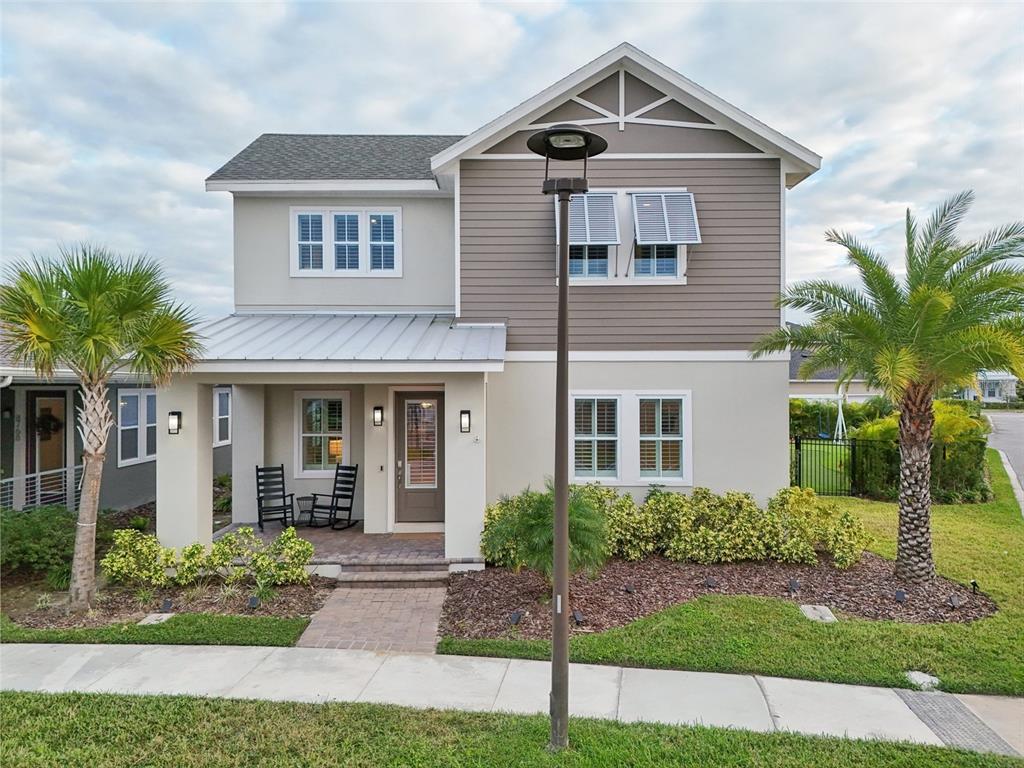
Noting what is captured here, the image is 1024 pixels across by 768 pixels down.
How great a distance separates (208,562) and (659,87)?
9.99m

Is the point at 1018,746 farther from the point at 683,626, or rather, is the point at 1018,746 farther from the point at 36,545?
the point at 36,545

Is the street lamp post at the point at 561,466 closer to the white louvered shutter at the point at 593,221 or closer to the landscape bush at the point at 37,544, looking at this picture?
the white louvered shutter at the point at 593,221

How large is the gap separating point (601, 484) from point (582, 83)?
6.68 meters

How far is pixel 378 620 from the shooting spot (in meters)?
7.06

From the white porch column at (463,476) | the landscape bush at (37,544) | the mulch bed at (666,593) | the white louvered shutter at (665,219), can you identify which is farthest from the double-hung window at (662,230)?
the landscape bush at (37,544)

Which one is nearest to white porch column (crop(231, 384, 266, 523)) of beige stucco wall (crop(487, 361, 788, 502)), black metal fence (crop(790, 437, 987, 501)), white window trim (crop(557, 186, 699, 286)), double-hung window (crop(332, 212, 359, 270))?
double-hung window (crop(332, 212, 359, 270))

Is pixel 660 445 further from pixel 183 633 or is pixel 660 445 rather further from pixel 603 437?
pixel 183 633

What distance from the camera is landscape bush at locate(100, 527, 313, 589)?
25.7 feet

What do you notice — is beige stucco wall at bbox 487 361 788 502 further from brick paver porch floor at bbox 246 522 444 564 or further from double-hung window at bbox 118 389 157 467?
double-hung window at bbox 118 389 157 467

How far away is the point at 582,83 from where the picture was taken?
9.82 m

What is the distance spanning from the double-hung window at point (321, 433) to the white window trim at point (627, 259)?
A: 5033mm

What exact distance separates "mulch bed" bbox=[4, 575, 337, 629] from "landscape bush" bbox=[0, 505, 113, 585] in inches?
31.1

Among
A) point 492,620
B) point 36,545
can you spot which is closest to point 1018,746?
point 492,620

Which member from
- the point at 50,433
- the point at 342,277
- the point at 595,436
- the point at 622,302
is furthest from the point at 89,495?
the point at 622,302
